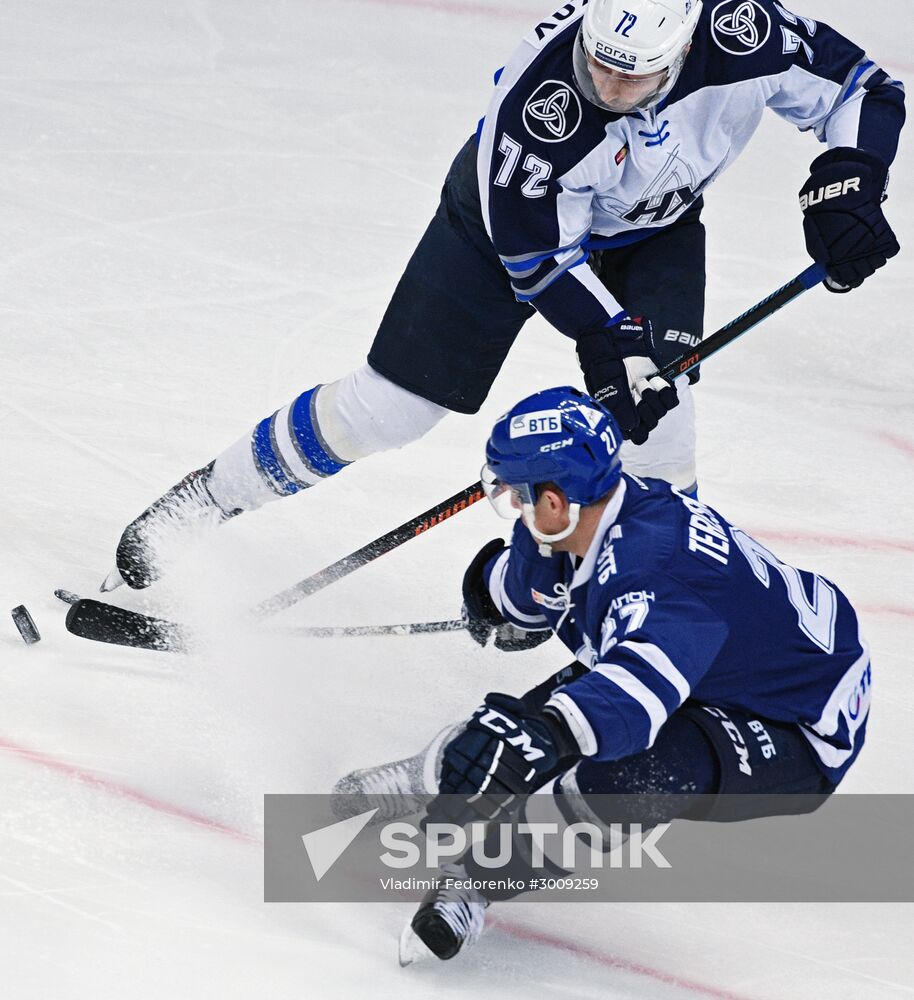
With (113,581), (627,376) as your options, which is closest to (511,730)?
(627,376)

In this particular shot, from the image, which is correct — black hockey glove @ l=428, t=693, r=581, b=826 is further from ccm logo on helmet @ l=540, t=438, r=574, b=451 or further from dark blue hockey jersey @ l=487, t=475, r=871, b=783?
ccm logo on helmet @ l=540, t=438, r=574, b=451

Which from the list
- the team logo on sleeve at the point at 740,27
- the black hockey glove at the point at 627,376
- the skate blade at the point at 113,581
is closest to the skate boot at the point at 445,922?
the black hockey glove at the point at 627,376

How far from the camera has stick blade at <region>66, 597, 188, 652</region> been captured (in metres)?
2.91

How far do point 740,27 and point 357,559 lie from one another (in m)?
1.33

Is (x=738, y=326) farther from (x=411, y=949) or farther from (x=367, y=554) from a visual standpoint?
(x=411, y=949)

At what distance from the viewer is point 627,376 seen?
8.81ft

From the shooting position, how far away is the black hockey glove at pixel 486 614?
2.63 metres

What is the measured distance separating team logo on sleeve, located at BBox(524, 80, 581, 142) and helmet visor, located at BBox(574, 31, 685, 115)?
4 centimetres

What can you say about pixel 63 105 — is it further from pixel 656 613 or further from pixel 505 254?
pixel 656 613

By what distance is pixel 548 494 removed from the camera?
2.14 m

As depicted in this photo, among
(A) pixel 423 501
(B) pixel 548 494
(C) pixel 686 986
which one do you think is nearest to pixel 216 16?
(A) pixel 423 501

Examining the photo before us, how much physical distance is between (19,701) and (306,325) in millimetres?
2040

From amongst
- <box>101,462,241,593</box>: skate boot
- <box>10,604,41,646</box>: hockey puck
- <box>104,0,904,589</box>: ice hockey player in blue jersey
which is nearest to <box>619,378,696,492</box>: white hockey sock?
<box>104,0,904,589</box>: ice hockey player in blue jersey

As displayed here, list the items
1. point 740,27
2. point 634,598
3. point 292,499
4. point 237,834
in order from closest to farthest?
1. point 634,598
2. point 237,834
3. point 740,27
4. point 292,499
